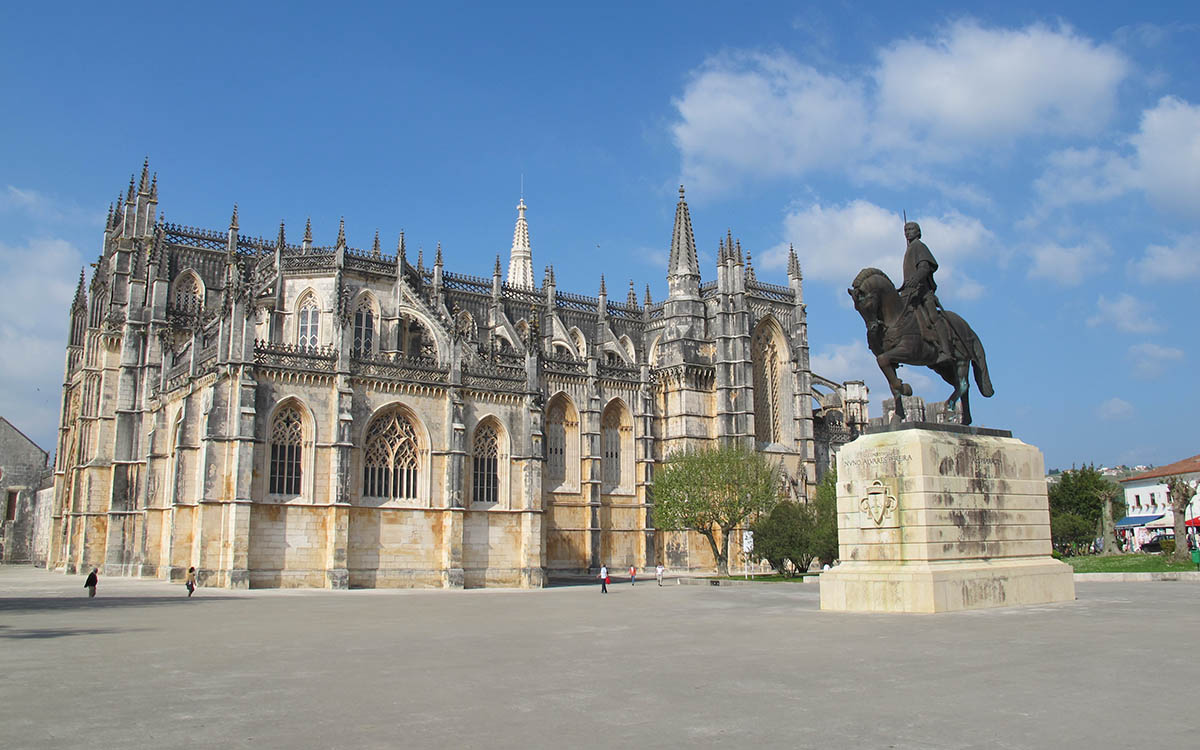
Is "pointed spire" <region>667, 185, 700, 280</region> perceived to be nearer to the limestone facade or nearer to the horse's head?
the limestone facade

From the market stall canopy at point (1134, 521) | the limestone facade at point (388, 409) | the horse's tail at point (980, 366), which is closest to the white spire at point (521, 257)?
the limestone facade at point (388, 409)

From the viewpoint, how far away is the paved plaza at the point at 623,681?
7520 millimetres

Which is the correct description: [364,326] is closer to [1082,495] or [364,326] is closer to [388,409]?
[388,409]

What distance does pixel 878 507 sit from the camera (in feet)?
61.2

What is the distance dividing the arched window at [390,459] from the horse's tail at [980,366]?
25379mm

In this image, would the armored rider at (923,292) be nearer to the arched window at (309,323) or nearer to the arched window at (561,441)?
the arched window at (561,441)

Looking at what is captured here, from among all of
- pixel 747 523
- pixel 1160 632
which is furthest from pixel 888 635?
pixel 747 523

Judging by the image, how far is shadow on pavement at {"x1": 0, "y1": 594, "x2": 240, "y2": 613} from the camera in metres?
25.1

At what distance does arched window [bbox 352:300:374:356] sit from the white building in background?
65.9 metres

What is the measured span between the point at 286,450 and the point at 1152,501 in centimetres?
8146

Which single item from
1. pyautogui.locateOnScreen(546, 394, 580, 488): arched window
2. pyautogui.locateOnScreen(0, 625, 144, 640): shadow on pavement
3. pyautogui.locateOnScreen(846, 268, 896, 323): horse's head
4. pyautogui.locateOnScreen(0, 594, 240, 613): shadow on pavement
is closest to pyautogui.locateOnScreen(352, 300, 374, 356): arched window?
pyautogui.locateOnScreen(546, 394, 580, 488): arched window

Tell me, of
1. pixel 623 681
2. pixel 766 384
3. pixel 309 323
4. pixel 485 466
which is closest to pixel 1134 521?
pixel 766 384

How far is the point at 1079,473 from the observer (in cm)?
7194

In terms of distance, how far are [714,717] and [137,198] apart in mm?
54132
